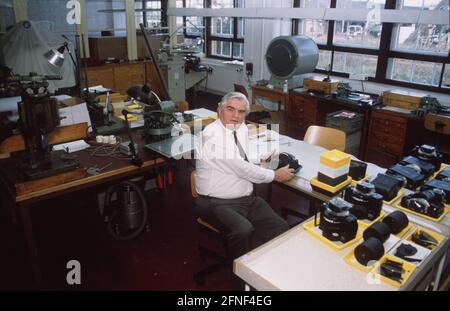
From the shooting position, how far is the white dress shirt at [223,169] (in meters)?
2.44

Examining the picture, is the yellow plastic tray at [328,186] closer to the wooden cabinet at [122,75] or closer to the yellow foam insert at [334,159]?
the yellow foam insert at [334,159]

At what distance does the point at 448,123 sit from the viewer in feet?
12.0

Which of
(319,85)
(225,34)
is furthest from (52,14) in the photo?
(319,85)

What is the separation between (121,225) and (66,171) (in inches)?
33.3

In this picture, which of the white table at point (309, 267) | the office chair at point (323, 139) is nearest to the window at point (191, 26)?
the office chair at point (323, 139)

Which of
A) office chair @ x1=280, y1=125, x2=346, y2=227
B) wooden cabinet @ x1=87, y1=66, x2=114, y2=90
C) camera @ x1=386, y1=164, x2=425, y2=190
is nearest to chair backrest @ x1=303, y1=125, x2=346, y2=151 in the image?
office chair @ x1=280, y1=125, x2=346, y2=227

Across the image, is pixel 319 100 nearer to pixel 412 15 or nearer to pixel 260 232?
pixel 412 15

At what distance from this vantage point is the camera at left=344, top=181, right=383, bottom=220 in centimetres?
198

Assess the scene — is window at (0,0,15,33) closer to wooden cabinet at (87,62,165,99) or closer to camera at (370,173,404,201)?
wooden cabinet at (87,62,165,99)

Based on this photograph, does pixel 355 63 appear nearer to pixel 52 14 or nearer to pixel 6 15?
pixel 52 14

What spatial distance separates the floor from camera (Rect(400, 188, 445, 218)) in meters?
1.22

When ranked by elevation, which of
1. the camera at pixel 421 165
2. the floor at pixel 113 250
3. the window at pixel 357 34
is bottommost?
the floor at pixel 113 250

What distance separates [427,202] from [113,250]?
224 centimetres

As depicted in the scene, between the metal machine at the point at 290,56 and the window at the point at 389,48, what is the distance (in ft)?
2.39
